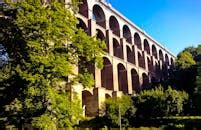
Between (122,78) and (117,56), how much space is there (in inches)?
142

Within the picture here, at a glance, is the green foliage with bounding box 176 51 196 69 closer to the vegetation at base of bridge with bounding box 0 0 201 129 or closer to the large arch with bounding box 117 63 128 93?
the large arch with bounding box 117 63 128 93

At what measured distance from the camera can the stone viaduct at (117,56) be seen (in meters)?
41.8

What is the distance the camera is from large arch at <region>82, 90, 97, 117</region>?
40469 millimetres

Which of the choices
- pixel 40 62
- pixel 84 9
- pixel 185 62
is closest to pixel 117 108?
pixel 84 9

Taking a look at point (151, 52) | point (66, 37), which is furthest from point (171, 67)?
point (66, 37)

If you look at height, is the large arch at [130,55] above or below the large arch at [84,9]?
below

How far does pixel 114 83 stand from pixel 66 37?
25.7m

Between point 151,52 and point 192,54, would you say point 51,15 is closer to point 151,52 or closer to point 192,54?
point 151,52

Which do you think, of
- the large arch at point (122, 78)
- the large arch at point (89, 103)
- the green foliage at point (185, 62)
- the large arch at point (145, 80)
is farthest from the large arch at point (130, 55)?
the large arch at point (89, 103)

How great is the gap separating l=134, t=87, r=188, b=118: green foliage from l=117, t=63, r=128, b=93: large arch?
10533 mm

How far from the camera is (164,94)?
4075 cm

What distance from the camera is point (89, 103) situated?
134 ft

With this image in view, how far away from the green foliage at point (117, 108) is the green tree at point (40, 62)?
1492 centimetres

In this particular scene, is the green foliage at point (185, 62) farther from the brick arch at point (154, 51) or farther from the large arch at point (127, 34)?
the large arch at point (127, 34)
